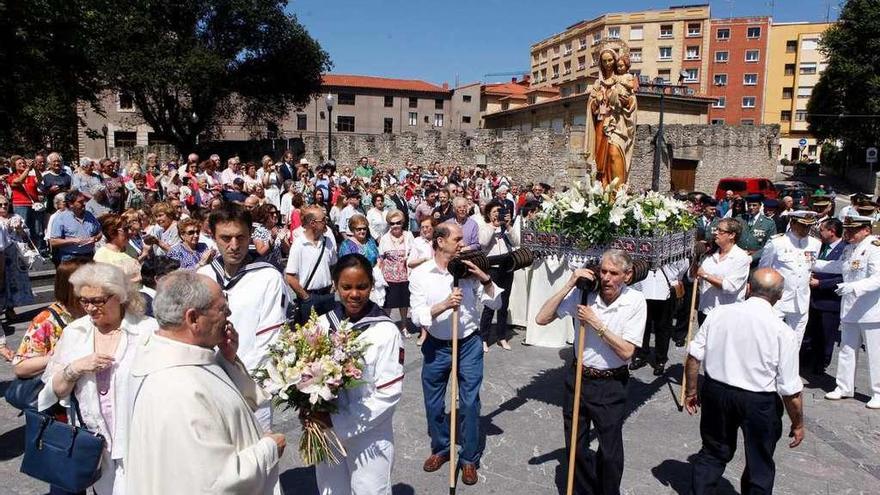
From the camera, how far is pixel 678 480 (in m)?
4.79

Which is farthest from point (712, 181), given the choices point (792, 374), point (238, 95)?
point (792, 374)

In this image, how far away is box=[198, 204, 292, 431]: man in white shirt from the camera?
3.63 metres

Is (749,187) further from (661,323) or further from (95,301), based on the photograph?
(95,301)

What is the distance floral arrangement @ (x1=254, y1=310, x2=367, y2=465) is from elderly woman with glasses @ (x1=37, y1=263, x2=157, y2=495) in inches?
28.5

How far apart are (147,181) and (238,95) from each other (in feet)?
79.8

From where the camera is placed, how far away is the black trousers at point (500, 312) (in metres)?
7.99

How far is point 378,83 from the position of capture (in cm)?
6188

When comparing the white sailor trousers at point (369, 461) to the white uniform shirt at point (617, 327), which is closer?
the white sailor trousers at point (369, 461)

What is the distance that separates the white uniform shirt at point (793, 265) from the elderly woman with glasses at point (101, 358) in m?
6.41

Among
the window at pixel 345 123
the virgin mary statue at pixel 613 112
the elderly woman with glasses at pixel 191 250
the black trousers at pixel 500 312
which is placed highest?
the window at pixel 345 123

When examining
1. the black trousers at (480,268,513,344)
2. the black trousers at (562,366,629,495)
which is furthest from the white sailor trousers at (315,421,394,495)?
the black trousers at (480,268,513,344)

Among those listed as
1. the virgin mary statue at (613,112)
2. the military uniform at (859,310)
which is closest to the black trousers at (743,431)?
the military uniform at (859,310)

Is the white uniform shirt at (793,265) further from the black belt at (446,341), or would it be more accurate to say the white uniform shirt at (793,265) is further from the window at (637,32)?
the window at (637,32)

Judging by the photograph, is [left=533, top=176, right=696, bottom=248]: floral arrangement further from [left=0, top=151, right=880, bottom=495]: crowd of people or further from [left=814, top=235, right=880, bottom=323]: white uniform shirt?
[left=814, top=235, right=880, bottom=323]: white uniform shirt
